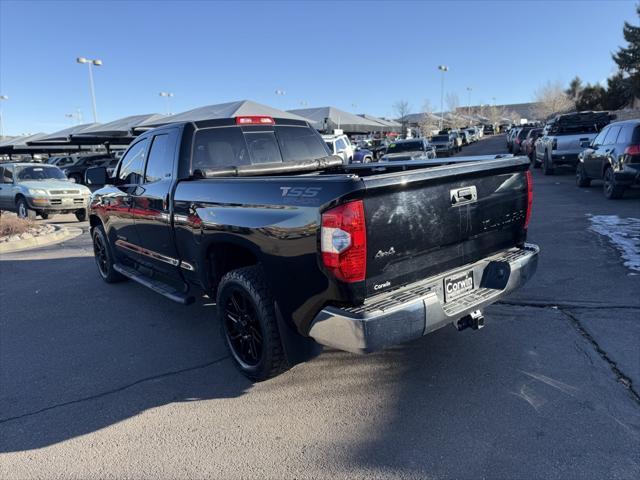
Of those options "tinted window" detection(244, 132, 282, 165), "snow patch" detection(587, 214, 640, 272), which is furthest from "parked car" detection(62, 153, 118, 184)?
"snow patch" detection(587, 214, 640, 272)

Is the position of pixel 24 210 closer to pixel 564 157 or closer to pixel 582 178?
pixel 582 178

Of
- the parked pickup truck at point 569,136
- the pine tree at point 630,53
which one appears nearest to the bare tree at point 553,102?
the pine tree at point 630,53

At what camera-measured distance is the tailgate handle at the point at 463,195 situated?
325 cm

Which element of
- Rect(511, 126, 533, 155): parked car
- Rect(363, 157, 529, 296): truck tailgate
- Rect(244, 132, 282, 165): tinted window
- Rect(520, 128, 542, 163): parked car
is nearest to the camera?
Rect(363, 157, 529, 296): truck tailgate

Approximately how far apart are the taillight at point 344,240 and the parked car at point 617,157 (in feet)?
31.3

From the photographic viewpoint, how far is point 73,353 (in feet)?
14.5

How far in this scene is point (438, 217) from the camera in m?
3.17

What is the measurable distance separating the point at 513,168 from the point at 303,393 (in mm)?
2387

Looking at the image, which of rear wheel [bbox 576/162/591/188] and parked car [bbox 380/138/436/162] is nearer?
rear wheel [bbox 576/162/591/188]

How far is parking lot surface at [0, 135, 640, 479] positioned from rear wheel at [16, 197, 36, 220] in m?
9.66

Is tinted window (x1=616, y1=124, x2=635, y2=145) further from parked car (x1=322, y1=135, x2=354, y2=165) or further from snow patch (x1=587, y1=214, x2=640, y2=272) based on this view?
parked car (x1=322, y1=135, x2=354, y2=165)

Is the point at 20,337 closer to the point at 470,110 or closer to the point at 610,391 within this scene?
the point at 610,391

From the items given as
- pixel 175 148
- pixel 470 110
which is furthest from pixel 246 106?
pixel 470 110

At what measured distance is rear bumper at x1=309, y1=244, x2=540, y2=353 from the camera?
2721mm
